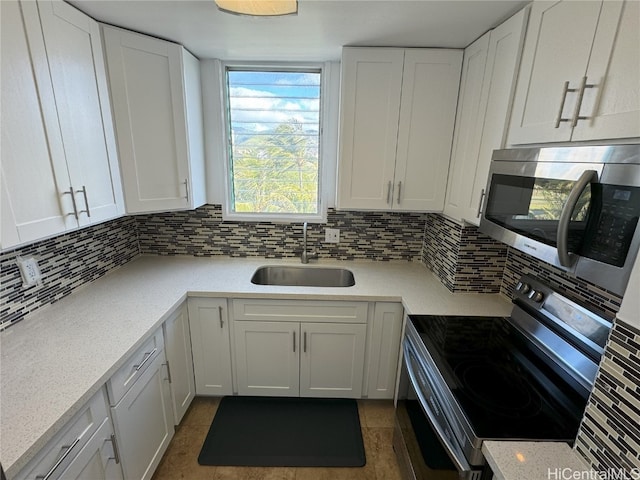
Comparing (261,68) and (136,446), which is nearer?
(136,446)

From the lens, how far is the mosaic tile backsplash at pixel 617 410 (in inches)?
27.3

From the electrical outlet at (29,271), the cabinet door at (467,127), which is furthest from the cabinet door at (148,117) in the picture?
the cabinet door at (467,127)

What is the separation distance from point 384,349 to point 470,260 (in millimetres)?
751

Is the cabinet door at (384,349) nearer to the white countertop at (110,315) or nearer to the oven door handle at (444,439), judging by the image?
the white countertop at (110,315)

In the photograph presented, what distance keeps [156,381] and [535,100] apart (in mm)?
2074

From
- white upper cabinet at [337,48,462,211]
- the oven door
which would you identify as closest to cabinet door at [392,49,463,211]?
white upper cabinet at [337,48,462,211]

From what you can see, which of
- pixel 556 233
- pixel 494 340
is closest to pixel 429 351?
pixel 494 340

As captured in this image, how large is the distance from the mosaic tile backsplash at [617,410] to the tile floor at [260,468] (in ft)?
3.95

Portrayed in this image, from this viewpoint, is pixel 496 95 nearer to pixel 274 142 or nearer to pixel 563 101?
pixel 563 101

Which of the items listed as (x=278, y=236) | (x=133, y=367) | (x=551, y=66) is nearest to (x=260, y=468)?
(x=133, y=367)

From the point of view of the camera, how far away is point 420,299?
1.77 m

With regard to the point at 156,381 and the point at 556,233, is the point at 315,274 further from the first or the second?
the point at 556,233

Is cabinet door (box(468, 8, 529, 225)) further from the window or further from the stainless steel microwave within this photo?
the window

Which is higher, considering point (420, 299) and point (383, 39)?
point (383, 39)
